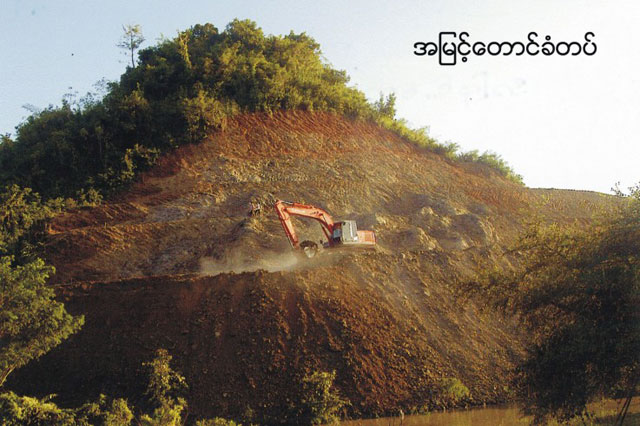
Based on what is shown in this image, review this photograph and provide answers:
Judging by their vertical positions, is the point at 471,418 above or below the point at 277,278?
below

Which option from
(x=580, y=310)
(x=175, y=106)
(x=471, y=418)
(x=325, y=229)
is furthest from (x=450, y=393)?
(x=175, y=106)

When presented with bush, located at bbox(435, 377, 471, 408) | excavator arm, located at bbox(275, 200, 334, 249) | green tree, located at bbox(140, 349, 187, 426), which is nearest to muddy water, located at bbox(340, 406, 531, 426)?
bush, located at bbox(435, 377, 471, 408)

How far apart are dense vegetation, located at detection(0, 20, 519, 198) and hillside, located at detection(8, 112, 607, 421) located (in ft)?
3.79

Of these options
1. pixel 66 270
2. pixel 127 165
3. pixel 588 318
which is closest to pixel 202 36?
pixel 127 165

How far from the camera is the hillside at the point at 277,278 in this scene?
797 inches

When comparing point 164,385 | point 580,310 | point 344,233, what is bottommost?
point 164,385

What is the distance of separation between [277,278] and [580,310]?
10313mm

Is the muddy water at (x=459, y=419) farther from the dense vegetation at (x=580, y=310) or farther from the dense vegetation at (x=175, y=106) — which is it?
the dense vegetation at (x=175, y=106)

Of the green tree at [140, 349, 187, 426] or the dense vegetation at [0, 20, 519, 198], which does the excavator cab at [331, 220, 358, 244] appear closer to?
the green tree at [140, 349, 187, 426]

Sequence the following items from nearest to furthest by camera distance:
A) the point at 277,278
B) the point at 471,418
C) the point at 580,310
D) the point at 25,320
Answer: the point at 580,310 < the point at 25,320 < the point at 471,418 < the point at 277,278

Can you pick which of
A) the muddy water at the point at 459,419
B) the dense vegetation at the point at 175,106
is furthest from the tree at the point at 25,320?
the dense vegetation at the point at 175,106

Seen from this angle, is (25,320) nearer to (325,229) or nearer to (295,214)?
(295,214)

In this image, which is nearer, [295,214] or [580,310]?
[580,310]

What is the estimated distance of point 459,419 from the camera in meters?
19.6
